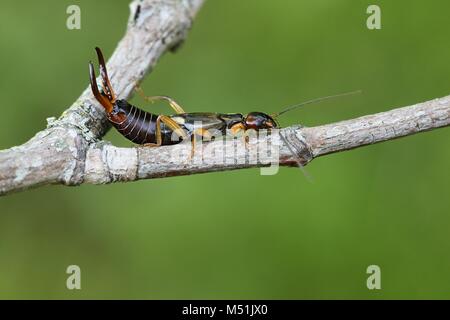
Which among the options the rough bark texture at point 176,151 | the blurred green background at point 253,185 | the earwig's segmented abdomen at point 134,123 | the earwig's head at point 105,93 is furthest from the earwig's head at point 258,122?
the blurred green background at point 253,185

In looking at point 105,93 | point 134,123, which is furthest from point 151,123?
point 105,93

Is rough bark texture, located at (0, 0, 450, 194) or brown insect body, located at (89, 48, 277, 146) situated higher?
brown insect body, located at (89, 48, 277, 146)

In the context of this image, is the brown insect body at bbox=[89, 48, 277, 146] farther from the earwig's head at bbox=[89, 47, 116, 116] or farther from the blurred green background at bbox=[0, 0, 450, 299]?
the blurred green background at bbox=[0, 0, 450, 299]

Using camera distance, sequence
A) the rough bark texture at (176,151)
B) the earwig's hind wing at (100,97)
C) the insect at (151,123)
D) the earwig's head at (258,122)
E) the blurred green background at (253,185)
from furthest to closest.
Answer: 1. the blurred green background at (253,185)
2. the earwig's head at (258,122)
3. the insect at (151,123)
4. the earwig's hind wing at (100,97)
5. the rough bark texture at (176,151)

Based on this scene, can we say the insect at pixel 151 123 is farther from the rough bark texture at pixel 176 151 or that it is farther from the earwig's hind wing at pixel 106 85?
the rough bark texture at pixel 176 151

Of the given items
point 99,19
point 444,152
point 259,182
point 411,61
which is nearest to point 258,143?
point 259,182

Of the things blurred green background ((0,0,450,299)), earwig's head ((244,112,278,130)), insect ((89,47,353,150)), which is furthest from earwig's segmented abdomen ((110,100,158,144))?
blurred green background ((0,0,450,299))

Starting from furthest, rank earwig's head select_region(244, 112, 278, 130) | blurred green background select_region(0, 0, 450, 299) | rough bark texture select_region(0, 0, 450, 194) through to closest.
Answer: blurred green background select_region(0, 0, 450, 299)
earwig's head select_region(244, 112, 278, 130)
rough bark texture select_region(0, 0, 450, 194)
